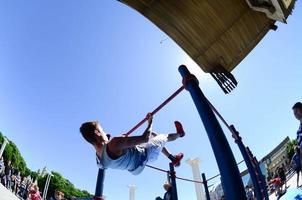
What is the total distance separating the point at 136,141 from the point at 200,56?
3587mm

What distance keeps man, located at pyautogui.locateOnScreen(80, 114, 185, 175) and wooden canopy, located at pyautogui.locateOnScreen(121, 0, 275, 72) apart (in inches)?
109

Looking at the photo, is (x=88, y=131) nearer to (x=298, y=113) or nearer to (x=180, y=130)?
(x=180, y=130)

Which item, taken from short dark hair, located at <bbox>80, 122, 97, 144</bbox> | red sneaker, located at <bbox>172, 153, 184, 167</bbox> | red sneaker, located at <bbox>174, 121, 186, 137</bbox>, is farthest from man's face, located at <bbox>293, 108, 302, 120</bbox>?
short dark hair, located at <bbox>80, 122, 97, 144</bbox>

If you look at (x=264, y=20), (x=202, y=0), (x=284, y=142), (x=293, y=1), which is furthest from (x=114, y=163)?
(x=284, y=142)

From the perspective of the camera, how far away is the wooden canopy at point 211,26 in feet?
18.2

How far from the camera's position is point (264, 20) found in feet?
19.2

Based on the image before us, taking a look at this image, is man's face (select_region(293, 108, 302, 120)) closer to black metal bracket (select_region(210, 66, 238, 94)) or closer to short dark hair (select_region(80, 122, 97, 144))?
black metal bracket (select_region(210, 66, 238, 94))

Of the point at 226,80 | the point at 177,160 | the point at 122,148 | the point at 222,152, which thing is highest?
the point at 226,80

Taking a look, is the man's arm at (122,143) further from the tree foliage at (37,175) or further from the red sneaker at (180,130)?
the tree foliage at (37,175)

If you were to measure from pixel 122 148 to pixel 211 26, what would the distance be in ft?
12.6

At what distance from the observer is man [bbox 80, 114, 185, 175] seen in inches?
122

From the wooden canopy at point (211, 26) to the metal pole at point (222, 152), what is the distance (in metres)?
2.89

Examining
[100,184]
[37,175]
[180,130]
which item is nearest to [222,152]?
[180,130]

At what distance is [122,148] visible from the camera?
3115mm
